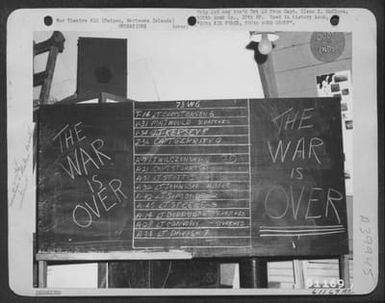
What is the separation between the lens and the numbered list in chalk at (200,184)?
6.08 feet

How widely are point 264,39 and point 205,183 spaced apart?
33 cm

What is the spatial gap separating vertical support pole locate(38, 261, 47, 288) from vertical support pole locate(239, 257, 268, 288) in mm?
421

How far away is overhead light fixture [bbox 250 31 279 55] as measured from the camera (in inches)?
72.9

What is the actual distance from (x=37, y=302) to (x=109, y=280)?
6.4 inches

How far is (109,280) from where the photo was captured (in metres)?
1.87

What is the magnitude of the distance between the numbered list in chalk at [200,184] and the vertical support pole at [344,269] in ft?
0.68

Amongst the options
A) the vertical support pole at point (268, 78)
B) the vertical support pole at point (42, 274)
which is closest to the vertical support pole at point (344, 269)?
the vertical support pole at point (268, 78)

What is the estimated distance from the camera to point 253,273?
1.86 metres

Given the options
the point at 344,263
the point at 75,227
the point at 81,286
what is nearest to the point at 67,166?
the point at 75,227

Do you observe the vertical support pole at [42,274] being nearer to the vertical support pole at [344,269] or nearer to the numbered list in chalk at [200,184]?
the numbered list in chalk at [200,184]

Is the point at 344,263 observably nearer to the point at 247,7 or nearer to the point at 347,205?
the point at 347,205

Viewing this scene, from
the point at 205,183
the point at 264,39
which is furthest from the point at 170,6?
the point at 205,183

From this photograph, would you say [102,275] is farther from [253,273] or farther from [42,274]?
[253,273]

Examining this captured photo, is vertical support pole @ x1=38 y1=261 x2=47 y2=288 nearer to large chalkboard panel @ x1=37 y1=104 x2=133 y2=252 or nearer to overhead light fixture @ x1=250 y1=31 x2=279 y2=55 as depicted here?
large chalkboard panel @ x1=37 y1=104 x2=133 y2=252
